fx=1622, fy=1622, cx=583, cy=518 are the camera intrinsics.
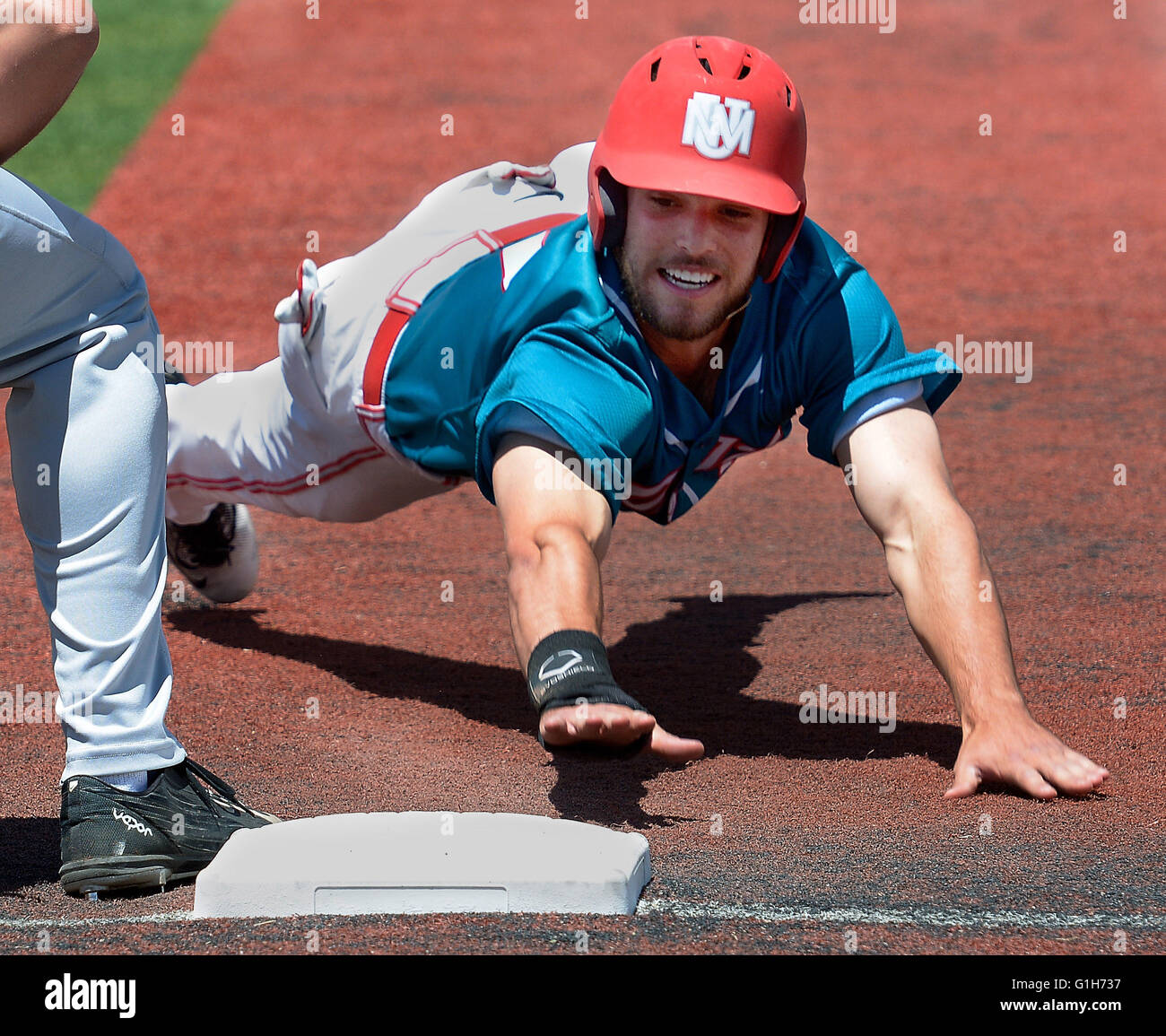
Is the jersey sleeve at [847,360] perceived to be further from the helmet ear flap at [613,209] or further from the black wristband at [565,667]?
the black wristband at [565,667]

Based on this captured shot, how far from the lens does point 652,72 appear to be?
357 cm

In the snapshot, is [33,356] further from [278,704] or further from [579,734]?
[278,704]

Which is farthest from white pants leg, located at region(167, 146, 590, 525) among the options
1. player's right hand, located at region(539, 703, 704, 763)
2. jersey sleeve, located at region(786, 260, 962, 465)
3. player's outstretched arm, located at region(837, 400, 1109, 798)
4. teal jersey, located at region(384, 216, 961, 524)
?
player's right hand, located at region(539, 703, 704, 763)

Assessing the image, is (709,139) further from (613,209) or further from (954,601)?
(954,601)

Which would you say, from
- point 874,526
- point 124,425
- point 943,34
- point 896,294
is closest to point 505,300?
point 874,526

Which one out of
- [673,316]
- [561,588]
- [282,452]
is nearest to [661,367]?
[673,316]

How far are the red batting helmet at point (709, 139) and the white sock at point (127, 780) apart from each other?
1588 mm

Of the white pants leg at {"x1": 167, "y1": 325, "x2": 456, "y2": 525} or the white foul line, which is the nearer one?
the white foul line

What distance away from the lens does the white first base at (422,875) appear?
252cm

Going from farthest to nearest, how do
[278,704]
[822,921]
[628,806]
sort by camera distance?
[278,704] < [628,806] < [822,921]

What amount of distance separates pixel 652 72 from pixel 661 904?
1874 millimetres

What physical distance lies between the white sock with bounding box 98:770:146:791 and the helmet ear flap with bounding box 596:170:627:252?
159 cm

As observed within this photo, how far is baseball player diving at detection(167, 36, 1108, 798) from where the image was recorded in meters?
3.24

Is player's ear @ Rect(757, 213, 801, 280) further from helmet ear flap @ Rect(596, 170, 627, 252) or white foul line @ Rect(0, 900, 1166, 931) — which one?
white foul line @ Rect(0, 900, 1166, 931)
